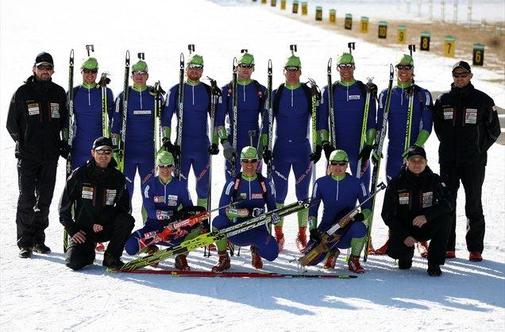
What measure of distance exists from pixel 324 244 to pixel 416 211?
823mm

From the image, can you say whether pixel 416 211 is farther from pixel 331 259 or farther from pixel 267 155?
pixel 267 155

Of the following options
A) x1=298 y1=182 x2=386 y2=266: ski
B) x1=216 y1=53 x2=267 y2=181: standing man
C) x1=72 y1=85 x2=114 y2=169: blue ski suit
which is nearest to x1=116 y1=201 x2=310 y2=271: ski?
x1=298 y1=182 x2=386 y2=266: ski

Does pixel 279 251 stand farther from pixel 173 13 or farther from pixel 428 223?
pixel 173 13

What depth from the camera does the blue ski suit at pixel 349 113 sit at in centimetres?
951

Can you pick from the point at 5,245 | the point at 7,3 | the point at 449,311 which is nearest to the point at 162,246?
the point at 5,245

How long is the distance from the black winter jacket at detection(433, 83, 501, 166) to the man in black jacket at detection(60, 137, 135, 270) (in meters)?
2.84

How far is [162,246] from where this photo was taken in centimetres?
944

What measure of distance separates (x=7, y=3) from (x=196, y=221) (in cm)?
2918

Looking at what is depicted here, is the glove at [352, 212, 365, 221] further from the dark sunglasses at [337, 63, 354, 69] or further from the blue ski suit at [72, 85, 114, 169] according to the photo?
the blue ski suit at [72, 85, 114, 169]

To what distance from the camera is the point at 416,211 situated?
877 cm

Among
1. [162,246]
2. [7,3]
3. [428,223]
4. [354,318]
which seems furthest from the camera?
[7,3]

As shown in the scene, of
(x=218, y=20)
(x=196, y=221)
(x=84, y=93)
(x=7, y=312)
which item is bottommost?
(x=7, y=312)

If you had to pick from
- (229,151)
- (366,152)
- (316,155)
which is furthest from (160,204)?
(366,152)

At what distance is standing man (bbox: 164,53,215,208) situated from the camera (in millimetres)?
9719
